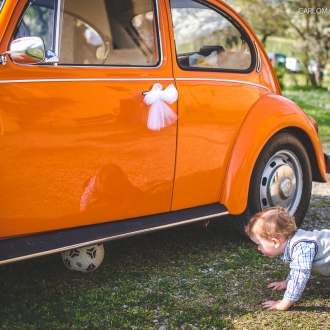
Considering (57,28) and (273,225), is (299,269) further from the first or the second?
(57,28)

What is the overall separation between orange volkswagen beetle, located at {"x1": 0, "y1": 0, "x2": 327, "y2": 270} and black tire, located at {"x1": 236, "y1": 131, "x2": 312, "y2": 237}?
1cm

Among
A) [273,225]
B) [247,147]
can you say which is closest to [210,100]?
[247,147]

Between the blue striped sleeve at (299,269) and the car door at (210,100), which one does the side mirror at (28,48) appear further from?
the blue striped sleeve at (299,269)

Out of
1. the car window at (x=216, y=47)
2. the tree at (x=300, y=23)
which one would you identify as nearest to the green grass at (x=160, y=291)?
the car window at (x=216, y=47)

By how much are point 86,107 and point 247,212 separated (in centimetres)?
170

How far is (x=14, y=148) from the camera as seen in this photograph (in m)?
3.00

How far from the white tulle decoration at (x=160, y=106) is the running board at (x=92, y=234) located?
66 centimetres

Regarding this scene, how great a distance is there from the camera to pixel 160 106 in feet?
11.7

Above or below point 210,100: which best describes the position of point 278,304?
below

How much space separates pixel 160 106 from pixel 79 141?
654mm

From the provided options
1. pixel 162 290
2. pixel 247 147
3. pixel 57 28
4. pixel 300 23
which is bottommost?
pixel 162 290

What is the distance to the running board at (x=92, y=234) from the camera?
3.02m

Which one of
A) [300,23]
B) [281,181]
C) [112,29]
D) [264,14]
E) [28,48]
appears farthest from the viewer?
[264,14]

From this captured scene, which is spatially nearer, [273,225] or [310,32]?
[273,225]
